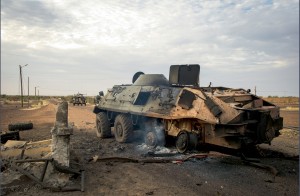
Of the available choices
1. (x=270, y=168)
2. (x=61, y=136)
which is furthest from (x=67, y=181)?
(x=270, y=168)

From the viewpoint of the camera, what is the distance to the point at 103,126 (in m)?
15.3

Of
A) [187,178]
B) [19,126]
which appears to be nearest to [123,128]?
[187,178]

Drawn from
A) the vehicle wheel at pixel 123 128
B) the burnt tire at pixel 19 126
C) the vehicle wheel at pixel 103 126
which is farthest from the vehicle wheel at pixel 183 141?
the burnt tire at pixel 19 126

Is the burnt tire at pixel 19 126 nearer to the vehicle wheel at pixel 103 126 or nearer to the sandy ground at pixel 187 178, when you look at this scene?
the vehicle wheel at pixel 103 126

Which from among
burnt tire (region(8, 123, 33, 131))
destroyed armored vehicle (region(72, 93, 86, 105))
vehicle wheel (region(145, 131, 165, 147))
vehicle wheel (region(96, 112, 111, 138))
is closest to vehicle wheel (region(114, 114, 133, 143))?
vehicle wheel (region(96, 112, 111, 138))

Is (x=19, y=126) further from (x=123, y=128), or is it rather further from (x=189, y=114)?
(x=189, y=114)

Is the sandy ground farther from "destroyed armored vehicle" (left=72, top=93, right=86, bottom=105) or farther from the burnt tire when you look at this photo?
"destroyed armored vehicle" (left=72, top=93, right=86, bottom=105)

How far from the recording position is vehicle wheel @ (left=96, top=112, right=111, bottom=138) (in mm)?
15234

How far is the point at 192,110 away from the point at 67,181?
4644 millimetres

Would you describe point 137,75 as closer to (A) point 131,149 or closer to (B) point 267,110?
(A) point 131,149

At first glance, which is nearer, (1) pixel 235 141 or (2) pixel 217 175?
(2) pixel 217 175

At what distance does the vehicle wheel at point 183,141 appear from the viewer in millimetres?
10672

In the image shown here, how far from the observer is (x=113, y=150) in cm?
1208

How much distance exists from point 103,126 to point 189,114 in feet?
18.7
